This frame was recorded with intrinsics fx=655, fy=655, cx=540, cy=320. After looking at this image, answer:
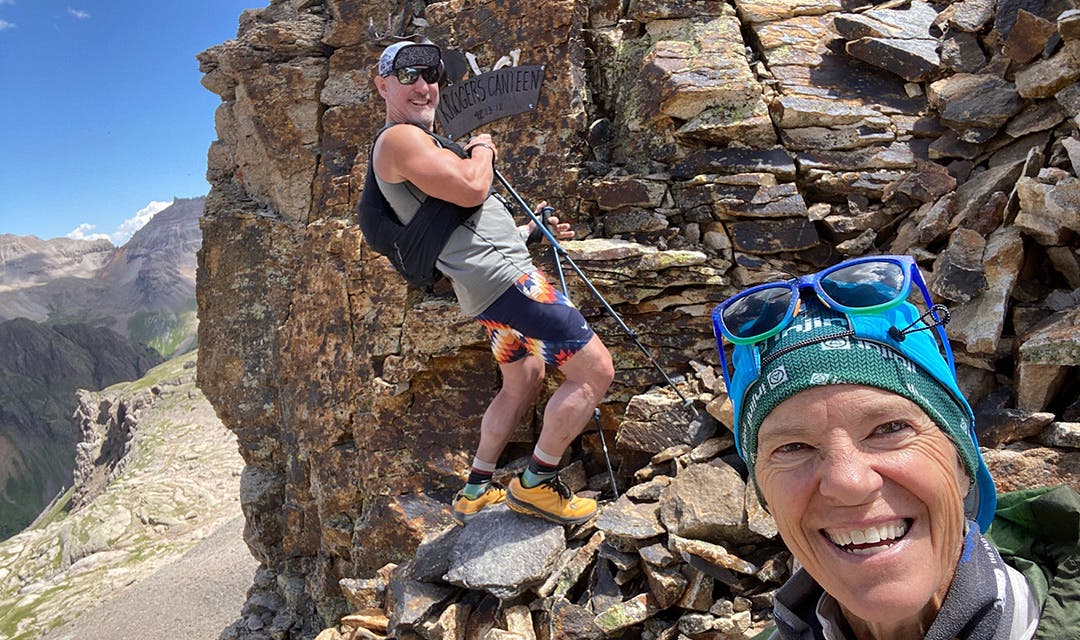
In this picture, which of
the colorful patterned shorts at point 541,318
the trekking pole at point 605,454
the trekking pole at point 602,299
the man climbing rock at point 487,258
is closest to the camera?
the man climbing rock at point 487,258

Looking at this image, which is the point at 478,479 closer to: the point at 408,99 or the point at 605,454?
the point at 605,454

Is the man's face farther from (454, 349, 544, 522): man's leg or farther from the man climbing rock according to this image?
(454, 349, 544, 522): man's leg

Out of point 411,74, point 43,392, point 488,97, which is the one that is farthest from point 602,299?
point 43,392

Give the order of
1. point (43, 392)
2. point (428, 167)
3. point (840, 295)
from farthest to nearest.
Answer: point (43, 392)
point (428, 167)
point (840, 295)

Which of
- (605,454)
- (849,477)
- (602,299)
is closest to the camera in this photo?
(849,477)

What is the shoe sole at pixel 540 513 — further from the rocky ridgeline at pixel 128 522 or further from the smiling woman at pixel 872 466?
the rocky ridgeline at pixel 128 522

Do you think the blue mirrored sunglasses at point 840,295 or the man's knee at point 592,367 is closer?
the blue mirrored sunglasses at point 840,295

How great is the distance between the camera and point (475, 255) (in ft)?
18.7

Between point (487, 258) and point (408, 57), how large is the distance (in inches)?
72.7

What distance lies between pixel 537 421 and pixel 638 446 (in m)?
1.49

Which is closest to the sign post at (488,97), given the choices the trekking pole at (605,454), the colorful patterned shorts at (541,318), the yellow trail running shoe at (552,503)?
the colorful patterned shorts at (541,318)

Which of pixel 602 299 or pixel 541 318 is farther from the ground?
pixel 541 318

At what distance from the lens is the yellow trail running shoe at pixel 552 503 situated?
611cm

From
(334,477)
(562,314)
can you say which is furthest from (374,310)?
(562,314)
